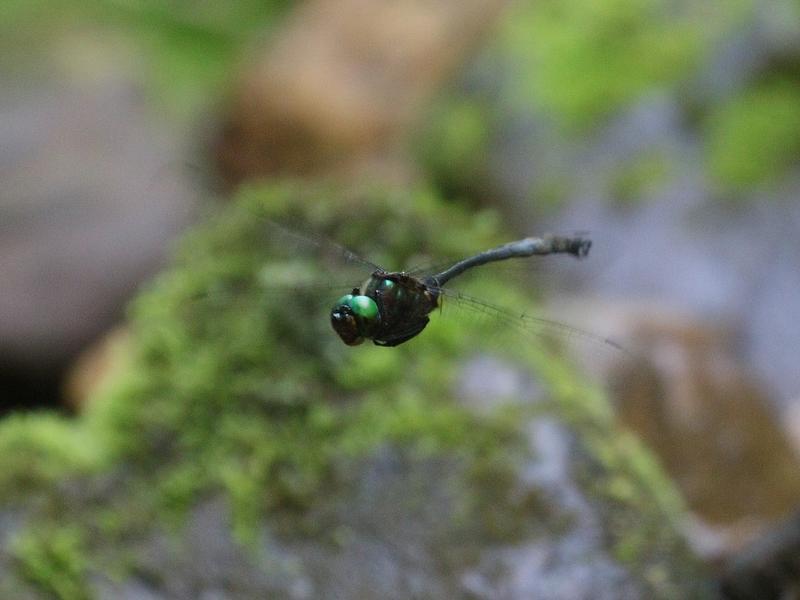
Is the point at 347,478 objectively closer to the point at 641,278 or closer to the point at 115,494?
the point at 115,494

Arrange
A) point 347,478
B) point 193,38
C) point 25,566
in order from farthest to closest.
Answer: point 193,38 → point 347,478 → point 25,566

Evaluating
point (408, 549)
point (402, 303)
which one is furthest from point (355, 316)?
point (408, 549)

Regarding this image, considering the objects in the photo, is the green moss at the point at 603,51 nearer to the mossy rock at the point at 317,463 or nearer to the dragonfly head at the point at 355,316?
the mossy rock at the point at 317,463

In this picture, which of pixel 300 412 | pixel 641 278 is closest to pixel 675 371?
pixel 641 278

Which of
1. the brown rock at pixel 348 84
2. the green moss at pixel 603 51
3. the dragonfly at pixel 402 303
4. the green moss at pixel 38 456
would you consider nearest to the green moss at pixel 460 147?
the green moss at pixel 603 51

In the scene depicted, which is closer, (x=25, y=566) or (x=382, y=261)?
(x=25, y=566)

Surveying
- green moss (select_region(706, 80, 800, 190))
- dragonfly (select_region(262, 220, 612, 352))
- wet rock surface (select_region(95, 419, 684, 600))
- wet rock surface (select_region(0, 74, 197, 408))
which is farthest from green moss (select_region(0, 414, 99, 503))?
green moss (select_region(706, 80, 800, 190))

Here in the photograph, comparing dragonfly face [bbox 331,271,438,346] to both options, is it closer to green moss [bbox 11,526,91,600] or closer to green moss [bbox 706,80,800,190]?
green moss [bbox 11,526,91,600]

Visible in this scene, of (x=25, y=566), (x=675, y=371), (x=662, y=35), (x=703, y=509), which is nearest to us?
(x=25, y=566)
